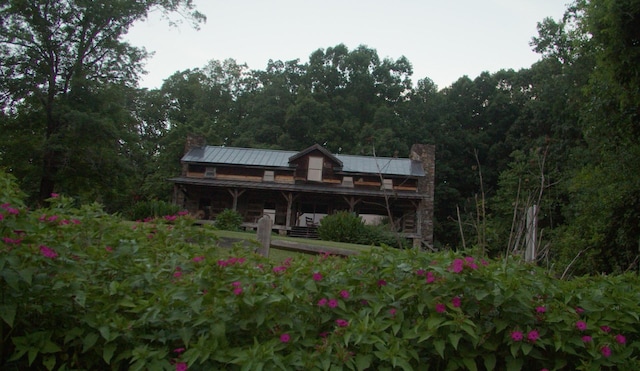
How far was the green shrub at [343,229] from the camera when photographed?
2019 cm

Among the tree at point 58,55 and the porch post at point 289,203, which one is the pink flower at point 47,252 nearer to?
the tree at point 58,55

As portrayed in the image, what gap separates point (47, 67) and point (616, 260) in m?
23.0

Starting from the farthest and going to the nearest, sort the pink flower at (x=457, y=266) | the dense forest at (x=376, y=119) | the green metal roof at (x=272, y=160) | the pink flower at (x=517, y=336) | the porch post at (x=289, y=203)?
the green metal roof at (x=272, y=160)
the porch post at (x=289, y=203)
the dense forest at (x=376, y=119)
the pink flower at (x=457, y=266)
the pink flower at (x=517, y=336)

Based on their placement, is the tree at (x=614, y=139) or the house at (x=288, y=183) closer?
the tree at (x=614, y=139)

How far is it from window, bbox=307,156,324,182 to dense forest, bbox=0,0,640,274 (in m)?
3.44

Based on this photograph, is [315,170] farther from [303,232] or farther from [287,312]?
[287,312]

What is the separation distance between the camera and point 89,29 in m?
24.2

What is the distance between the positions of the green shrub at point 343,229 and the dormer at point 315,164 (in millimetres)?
9774

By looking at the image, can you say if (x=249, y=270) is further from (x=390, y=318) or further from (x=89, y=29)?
(x=89, y=29)

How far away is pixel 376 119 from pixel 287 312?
4230 cm

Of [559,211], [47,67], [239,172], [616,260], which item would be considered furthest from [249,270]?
[559,211]

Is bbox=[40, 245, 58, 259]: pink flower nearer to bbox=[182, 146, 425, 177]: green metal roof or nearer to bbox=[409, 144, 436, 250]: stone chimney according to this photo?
bbox=[182, 146, 425, 177]: green metal roof

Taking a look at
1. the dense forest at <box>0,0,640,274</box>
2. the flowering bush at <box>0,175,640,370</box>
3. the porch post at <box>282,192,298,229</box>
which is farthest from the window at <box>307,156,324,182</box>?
the flowering bush at <box>0,175,640,370</box>

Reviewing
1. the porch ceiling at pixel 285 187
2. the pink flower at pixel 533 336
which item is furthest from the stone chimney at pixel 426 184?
the pink flower at pixel 533 336
